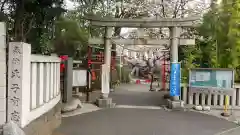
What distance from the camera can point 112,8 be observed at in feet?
60.0

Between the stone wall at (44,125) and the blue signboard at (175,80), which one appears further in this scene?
the blue signboard at (175,80)

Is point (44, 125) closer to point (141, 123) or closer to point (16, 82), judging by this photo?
point (16, 82)

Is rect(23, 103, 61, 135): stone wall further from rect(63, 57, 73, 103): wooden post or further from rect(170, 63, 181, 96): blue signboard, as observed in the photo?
rect(170, 63, 181, 96): blue signboard

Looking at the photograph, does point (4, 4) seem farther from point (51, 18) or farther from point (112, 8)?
point (112, 8)

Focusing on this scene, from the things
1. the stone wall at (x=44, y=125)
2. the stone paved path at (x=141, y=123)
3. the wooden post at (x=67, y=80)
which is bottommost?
the stone paved path at (x=141, y=123)

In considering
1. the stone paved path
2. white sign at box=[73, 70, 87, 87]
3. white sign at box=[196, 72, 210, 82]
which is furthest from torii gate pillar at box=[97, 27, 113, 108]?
white sign at box=[196, 72, 210, 82]

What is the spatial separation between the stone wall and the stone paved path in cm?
23

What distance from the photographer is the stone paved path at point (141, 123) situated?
6.39 meters

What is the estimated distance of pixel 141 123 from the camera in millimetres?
7266

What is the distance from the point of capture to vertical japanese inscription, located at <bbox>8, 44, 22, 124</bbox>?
3.90 metres

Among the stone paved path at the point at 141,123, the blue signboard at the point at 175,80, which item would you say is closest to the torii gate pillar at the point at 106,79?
the stone paved path at the point at 141,123

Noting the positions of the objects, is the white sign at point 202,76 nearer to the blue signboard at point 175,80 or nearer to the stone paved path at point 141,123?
the blue signboard at point 175,80

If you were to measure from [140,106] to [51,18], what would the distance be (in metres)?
5.06

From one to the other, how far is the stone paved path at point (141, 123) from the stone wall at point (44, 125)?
228 millimetres
